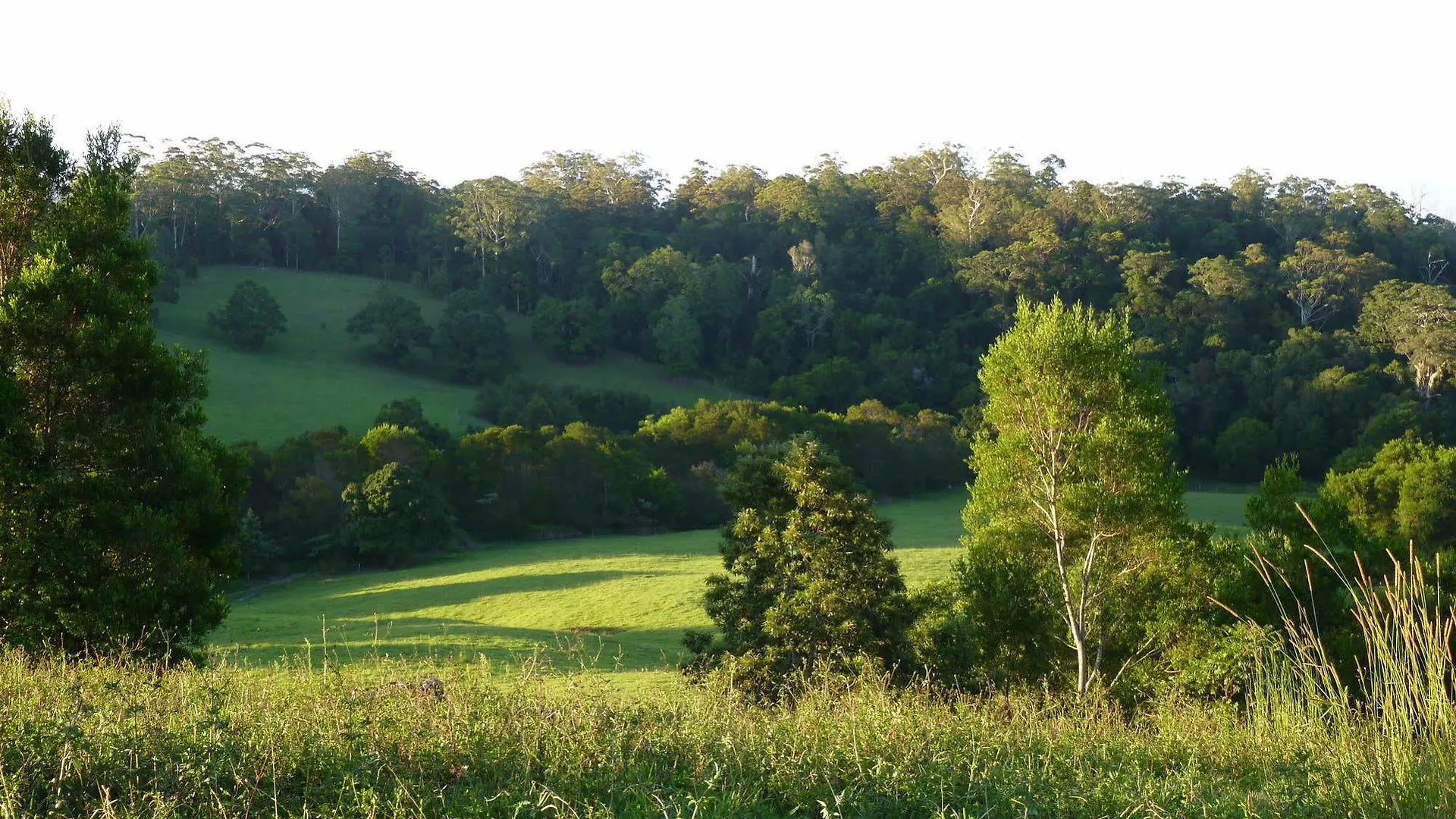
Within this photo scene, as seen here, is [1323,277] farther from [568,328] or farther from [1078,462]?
[1078,462]

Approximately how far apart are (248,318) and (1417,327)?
65200 mm

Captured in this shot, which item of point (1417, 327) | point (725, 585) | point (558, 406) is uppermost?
point (1417, 327)

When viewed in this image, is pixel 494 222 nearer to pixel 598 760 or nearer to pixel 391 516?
pixel 391 516

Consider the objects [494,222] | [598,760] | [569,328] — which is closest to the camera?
[598,760]

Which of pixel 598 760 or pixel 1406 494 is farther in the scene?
pixel 1406 494

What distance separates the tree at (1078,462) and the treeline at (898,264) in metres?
40.9

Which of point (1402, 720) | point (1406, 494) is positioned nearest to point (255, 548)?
point (1402, 720)

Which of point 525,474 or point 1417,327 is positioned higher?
point 1417,327

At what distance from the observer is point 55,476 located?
10.8 m

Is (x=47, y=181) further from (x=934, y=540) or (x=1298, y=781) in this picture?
(x=934, y=540)

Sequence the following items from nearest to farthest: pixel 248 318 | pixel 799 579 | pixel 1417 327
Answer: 1. pixel 799 579
2. pixel 1417 327
3. pixel 248 318

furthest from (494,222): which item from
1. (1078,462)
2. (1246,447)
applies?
(1078,462)

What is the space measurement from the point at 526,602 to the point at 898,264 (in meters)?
53.1

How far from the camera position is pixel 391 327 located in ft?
210
